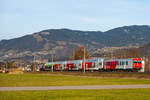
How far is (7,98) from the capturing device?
23.9 m

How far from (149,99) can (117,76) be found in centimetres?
4058

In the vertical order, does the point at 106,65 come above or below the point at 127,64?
below

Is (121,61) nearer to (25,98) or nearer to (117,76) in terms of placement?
(117,76)

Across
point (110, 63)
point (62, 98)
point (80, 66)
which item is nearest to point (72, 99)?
Result: point (62, 98)

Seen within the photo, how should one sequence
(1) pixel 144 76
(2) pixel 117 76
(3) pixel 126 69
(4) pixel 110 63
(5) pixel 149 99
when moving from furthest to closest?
(4) pixel 110 63
(3) pixel 126 69
(2) pixel 117 76
(1) pixel 144 76
(5) pixel 149 99

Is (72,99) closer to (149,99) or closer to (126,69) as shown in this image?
(149,99)

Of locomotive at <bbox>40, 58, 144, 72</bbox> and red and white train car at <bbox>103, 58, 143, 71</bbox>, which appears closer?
red and white train car at <bbox>103, 58, 143, 71</bbox>

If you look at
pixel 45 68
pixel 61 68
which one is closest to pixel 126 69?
pixel 61 68

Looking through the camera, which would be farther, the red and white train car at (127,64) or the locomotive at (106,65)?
the locomotive at (106,65)

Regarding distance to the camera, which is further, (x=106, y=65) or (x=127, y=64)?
(x=106, y=65)

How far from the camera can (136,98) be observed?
23.9 metres

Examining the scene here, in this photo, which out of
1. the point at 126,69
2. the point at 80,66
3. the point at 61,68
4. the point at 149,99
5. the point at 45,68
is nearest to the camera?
the point at 149,99

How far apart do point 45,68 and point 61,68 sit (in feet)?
85.2

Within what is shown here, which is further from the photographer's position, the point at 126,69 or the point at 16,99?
the point at 126,69
